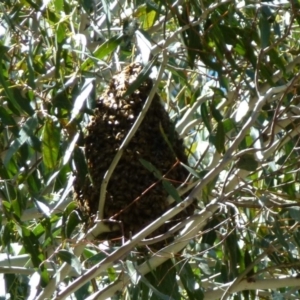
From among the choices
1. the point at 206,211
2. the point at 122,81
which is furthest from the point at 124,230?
the point at 122,81

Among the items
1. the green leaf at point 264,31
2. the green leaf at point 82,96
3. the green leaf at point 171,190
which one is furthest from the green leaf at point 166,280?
the green leaf at point 264,31

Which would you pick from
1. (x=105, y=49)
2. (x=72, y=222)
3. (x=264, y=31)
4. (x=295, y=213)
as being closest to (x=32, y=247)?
(x=72, y=222)

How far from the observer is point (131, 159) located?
2.44 metres

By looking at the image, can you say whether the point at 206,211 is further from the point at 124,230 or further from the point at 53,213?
the point at 53,213

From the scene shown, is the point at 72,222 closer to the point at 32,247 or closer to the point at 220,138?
the point at 32,247

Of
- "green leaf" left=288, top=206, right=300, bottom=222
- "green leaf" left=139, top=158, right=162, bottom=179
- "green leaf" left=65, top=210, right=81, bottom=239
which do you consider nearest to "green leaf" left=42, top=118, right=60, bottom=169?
"green leaf" left=65, top=210, right=81, bottom=239

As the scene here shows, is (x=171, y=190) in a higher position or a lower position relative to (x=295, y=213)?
higher

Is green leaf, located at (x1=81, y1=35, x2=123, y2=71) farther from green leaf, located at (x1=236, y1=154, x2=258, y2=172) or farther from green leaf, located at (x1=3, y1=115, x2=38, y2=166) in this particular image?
green leaf, located at (x1=236, y1=154, x2=258, y2=172)

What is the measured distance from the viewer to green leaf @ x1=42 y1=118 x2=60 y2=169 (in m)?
2.47

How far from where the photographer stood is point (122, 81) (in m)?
2.61

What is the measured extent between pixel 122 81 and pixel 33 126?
33 centimetres

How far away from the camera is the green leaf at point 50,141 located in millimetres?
2475

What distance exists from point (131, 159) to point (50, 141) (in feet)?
0.75

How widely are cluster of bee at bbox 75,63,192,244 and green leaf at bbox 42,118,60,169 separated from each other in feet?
0.31
